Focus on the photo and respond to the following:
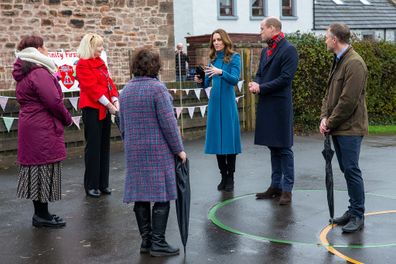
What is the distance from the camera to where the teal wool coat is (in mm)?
8781

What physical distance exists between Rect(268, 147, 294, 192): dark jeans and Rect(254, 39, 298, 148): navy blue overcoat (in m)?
0.15

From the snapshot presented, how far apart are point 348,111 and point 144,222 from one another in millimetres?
2279

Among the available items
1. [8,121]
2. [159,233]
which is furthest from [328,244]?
[8,121]

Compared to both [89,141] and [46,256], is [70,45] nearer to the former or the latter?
[89,141]

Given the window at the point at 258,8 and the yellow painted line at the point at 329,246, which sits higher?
the window at the point at 258,8

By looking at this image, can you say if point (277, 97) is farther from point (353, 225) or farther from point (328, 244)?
point (328, 244)

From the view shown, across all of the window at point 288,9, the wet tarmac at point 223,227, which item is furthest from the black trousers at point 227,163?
the window at point 288,9

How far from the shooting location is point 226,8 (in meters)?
33.5

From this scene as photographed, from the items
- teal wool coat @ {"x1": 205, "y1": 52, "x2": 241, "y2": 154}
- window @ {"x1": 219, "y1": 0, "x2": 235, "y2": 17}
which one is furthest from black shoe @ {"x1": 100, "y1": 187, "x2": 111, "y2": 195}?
window @ {"x1": 219, "y1": 0, "x2": 235, "y2": 17}

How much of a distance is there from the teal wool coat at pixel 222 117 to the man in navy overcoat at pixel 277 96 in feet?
1.98

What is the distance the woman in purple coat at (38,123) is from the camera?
22.7 ft

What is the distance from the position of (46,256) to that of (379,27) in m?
33.1

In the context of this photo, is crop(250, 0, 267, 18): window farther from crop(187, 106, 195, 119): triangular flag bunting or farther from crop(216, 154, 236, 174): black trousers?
crop(216, 154, 236, 174): black trousers

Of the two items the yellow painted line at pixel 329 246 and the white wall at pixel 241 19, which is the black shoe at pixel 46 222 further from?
the white wall at pixel 241 19
